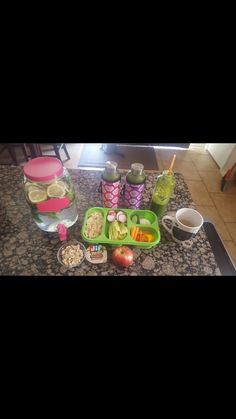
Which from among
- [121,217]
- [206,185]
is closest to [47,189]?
[121,217]

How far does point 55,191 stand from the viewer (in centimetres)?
57

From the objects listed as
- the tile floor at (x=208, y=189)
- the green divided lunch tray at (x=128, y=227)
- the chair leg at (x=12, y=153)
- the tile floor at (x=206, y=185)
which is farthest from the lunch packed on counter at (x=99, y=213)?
the chair leg at (x=12, y=153)

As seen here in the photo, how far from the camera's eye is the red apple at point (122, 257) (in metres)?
0.58

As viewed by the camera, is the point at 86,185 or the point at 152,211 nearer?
the point at 152,211

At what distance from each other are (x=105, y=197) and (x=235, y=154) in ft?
5.91

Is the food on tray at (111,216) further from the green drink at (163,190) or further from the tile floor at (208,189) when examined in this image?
the tile floor at (208,189)

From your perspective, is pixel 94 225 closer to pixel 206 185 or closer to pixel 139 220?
pixel 139 220

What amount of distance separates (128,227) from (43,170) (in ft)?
0.93

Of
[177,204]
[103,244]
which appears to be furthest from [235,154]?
[103,244]

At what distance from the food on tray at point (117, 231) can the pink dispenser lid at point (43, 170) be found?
A: 208 millimetres

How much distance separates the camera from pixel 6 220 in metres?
0.69

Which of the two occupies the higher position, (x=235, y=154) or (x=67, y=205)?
(x=67, y=205)

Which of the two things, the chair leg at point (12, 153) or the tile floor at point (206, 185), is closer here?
the tile floor at point (206, 185)
